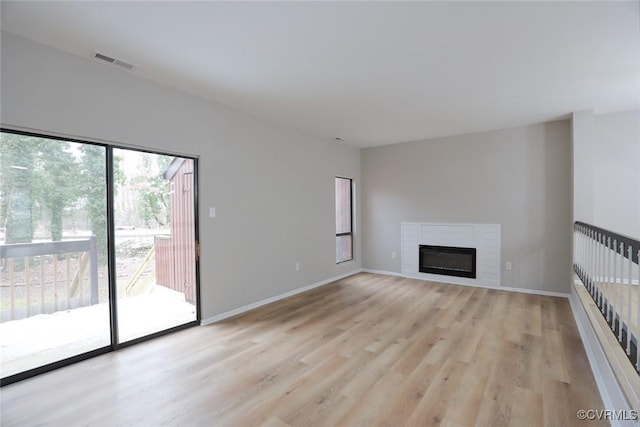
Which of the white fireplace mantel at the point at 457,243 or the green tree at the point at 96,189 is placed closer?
the green tree at the point at 96,189

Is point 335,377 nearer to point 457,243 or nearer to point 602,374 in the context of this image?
point 602,374

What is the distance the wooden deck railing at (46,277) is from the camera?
7.63 feet

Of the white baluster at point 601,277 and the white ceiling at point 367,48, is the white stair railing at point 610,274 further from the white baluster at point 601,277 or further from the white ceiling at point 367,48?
the white ceiling at point 367,48

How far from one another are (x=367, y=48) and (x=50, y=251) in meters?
3.14

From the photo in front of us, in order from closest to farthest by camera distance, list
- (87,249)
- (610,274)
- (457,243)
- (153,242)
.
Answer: (87,249) < (610,274) < (153,242) < (457,243)

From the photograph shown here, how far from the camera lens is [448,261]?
17.8 ft

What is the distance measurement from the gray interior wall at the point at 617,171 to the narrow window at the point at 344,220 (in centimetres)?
388

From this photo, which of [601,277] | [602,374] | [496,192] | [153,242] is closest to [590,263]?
[601,277]

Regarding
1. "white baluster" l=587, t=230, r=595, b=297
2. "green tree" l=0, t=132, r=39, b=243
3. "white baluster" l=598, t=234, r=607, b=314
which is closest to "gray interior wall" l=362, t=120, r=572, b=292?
"white baluster" l=587, t=230, r=595, b=297

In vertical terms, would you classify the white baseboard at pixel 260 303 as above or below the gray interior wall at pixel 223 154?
below

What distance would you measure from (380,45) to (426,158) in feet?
11.8

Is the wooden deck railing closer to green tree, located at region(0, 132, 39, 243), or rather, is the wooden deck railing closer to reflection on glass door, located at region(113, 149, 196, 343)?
green tree, located at region(0, 132, 39, 243)

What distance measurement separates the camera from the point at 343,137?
542 cm

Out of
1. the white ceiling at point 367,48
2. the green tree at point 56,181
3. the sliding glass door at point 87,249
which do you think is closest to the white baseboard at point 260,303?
the sliding glass door at point 87,249
